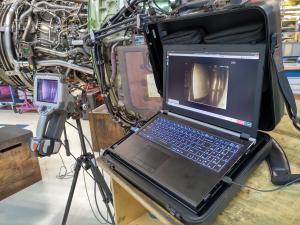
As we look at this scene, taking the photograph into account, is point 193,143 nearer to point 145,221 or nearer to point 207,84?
point 207,84

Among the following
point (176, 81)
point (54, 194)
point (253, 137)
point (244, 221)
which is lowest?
point (54, 194)

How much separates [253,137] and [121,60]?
0.69 m

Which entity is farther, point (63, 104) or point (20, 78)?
point (20, 78)

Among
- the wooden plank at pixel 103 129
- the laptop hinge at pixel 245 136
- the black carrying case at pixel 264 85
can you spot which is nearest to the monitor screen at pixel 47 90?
the black carrying case at pixel 264 85

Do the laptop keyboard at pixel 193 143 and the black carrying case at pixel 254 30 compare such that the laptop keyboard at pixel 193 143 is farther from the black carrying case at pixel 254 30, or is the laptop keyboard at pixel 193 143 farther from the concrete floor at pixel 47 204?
the concrete floor at pixel 47 204

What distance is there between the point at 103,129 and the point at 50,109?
57.3 inches

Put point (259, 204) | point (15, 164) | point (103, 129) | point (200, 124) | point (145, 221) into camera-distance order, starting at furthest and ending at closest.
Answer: point (103, 129), point (15, 164), point (145, 221), point (200, 124), point (259, 204)

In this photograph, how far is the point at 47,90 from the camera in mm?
1015

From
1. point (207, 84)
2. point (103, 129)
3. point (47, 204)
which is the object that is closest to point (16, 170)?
point (47, 204)

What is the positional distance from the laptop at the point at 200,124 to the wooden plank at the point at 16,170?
63.3 inches

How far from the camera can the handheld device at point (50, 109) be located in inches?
37.8

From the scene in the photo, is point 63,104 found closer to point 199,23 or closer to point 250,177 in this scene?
point 199,23

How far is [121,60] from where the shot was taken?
3.59 ft

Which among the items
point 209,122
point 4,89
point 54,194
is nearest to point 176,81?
point 209,122
